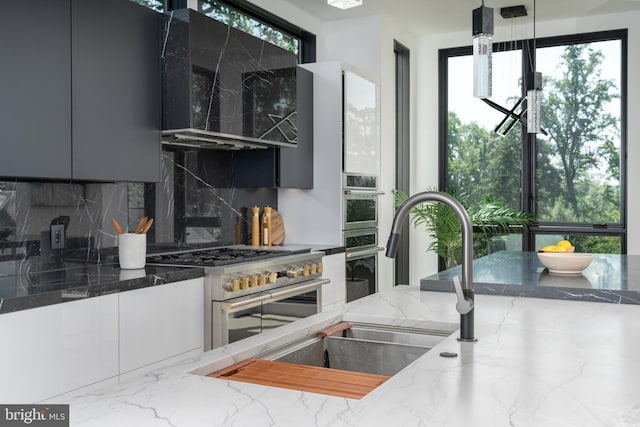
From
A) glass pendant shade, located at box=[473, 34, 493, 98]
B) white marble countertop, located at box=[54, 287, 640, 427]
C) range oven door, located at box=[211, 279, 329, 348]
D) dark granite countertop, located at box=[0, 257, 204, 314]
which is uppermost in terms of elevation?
glass pendant shade, located at box=[473, 34, 493, 98]

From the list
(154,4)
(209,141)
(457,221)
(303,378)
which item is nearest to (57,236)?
(209,141)

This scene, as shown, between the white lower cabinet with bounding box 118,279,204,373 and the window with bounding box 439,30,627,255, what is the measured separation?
4011 millimetres

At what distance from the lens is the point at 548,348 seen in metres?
1.60

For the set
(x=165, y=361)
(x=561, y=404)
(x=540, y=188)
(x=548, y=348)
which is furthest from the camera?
(x=540, y=188)

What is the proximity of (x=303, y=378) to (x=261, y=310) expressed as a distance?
6.97ft

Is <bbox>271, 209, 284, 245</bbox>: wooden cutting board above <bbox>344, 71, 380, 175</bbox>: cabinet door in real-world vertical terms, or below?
below

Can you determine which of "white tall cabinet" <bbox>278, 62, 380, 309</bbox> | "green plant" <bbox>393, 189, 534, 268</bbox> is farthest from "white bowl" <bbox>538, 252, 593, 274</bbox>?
"green plant" <bbox>393, 189, 534, 268</bbox>

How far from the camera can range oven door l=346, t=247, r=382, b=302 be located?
4.71 metres

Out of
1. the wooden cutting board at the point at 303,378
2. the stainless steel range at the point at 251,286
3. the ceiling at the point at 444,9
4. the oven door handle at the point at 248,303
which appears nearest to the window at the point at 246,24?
the ceiling at the point at 444,9

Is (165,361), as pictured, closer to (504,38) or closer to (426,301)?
(426,301)

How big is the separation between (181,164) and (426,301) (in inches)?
85.3

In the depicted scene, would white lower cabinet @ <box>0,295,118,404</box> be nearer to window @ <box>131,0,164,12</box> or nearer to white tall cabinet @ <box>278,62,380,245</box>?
window @ <box>131,0,164,12</box>

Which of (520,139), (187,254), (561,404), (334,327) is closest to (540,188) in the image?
(520,139)

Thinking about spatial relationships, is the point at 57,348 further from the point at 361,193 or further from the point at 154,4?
the point at 361,193
